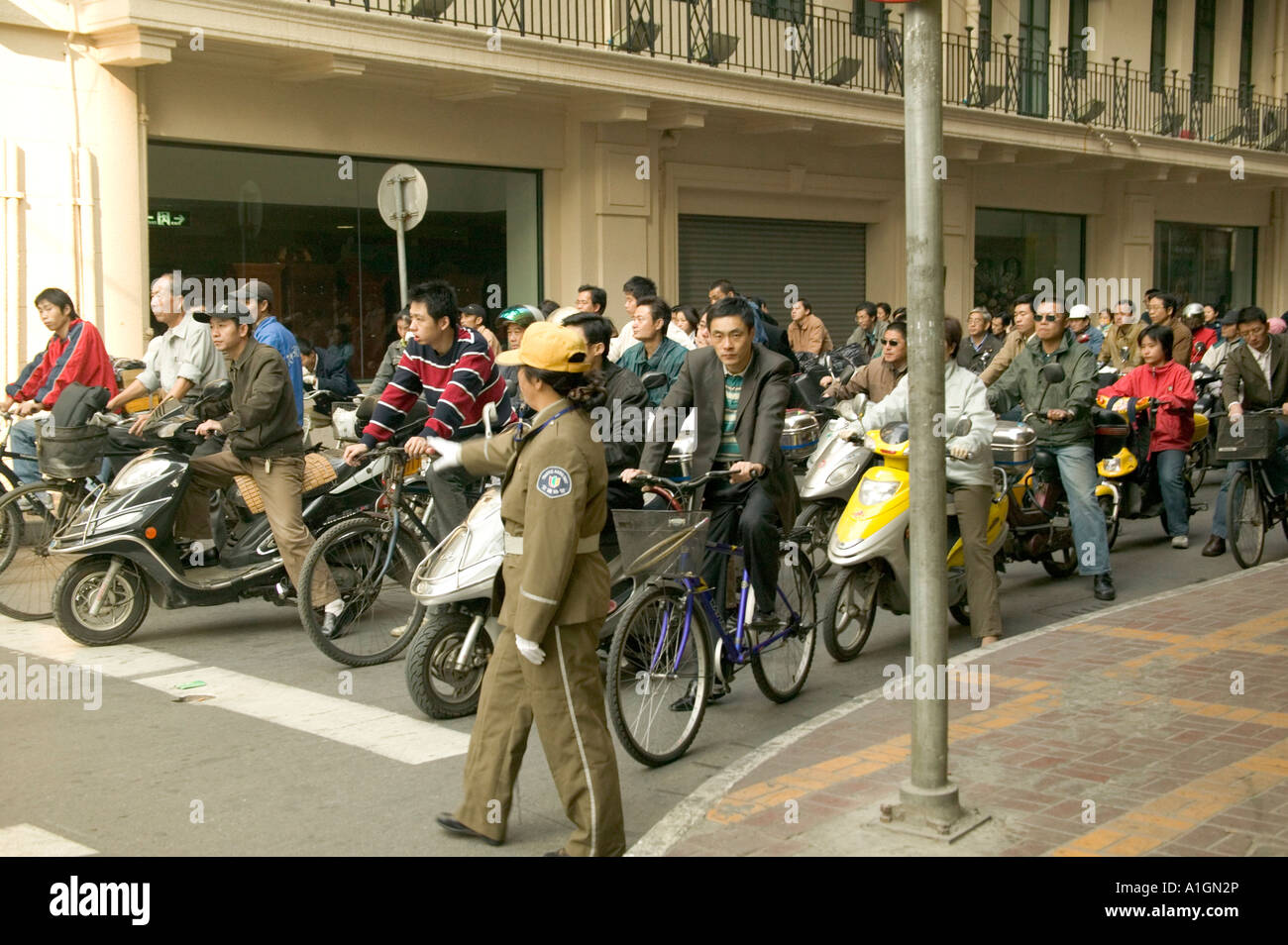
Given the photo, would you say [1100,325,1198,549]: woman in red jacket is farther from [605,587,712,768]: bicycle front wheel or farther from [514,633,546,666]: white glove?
[514,633,546,666]: white glove

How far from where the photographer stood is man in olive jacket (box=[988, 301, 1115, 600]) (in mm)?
9664

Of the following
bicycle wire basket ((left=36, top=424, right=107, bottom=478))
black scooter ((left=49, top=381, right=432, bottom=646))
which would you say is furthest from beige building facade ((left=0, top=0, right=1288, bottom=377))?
black scooter ((left=49, top=381, right=432, bottom=646))

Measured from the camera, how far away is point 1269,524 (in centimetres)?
1091

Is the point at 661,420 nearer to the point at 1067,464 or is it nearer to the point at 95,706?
the point at 95,706

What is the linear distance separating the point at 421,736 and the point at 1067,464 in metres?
5.26

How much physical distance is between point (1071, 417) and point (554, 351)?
5767mm

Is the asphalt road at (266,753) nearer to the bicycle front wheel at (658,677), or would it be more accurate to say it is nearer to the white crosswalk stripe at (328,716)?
the white crosswalk stripe at (328,716)

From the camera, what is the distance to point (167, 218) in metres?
14.6

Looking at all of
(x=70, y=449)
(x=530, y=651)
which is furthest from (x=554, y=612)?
(x=70, y=449)

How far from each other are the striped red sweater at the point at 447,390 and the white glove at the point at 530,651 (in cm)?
329

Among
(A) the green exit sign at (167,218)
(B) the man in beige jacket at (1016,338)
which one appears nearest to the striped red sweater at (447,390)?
(B) the man in beige jacket at (1016,338)
